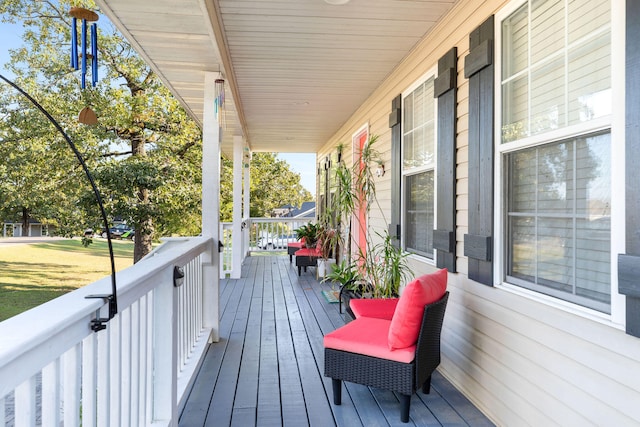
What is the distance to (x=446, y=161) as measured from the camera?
121 inches

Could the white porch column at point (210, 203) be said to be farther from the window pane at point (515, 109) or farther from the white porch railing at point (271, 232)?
the white porch railing at point (271, 232)

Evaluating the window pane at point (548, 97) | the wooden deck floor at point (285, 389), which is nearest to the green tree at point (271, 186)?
the wooden deck floor at point (285, 389)

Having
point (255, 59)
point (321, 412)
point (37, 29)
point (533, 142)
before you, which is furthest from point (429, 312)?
point (37, 29)

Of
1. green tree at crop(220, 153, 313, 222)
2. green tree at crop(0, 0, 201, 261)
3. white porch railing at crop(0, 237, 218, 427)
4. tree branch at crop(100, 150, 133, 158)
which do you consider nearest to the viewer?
white porch railing at crop(0, 237, 218, 427)

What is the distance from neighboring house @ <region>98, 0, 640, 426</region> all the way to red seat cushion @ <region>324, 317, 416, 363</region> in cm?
55

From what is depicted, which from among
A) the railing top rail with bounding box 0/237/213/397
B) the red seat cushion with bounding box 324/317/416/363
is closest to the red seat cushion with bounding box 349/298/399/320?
the red seat cushion with bounding box 324/317/416/363

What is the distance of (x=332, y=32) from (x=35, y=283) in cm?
1224

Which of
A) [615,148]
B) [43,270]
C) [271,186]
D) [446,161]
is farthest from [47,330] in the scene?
[271,186]

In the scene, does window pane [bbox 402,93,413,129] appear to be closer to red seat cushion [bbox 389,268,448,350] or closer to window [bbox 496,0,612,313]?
window [bbox 496,0,612,313]

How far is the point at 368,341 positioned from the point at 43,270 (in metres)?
14.3

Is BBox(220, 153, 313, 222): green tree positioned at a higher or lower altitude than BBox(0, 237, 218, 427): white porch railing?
higher

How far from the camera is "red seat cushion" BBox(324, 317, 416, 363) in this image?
2.40 meters

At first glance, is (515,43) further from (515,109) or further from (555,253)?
(555,253)

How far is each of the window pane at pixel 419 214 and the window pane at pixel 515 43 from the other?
4.12ft
